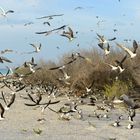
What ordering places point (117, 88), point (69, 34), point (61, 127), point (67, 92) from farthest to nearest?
point (67, 92) → point (117, 88) → point (61, 127) → point (69, 34)

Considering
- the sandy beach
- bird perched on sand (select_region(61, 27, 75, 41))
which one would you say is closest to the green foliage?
the sandy beach

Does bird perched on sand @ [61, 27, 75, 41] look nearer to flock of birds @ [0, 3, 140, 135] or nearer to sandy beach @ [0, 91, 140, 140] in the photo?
flock of birds @ [0, 3, 140, 135]

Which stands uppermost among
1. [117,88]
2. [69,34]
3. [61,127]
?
[117,88]

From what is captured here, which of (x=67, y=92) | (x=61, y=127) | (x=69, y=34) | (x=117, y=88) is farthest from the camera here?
(x=67, y=92)

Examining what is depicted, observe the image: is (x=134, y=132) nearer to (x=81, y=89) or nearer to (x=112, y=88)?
(x=112, y=88)

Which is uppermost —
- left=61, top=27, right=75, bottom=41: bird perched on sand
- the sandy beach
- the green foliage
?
the green foliage

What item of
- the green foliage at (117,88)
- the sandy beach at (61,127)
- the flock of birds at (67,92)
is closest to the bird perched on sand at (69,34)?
the flock of birds at (67,92)

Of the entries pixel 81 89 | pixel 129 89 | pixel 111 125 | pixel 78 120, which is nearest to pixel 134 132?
pixel 111 125

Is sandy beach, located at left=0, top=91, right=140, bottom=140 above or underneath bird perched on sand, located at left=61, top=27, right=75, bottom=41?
underneath

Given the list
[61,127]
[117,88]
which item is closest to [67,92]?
[117,88]

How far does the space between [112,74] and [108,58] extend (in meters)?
1.22

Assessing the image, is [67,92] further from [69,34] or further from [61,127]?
[69,34]

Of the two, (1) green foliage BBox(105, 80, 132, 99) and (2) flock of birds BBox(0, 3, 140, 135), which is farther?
(1) green foliage BBox(105, 80, 132, 99)

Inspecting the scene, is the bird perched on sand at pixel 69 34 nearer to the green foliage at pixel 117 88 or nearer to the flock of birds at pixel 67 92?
the flock of birds at pixel 67 92
